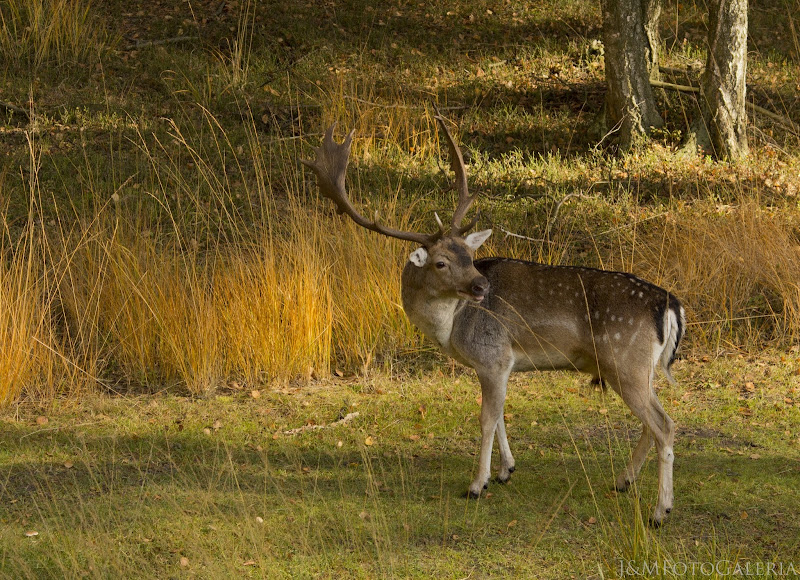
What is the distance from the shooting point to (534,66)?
44.6 ft

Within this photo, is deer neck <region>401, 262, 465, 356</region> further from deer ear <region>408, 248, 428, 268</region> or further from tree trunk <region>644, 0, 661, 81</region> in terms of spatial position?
tree trunk <region>644, 0, 661, 81</region>

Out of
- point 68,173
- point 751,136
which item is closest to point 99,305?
point 68,173

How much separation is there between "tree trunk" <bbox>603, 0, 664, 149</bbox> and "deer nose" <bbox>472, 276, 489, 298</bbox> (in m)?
6.50

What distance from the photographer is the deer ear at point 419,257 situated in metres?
5.36

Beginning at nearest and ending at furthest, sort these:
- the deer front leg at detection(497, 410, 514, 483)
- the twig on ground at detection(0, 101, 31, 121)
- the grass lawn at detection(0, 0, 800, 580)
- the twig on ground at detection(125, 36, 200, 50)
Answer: the grass lawn at detection(0, 0, 800, 580)
the deer front leg at detection(497, 410, 514, 483)
the twig on ground at detection(0, 101, 31, 121)
the twig on ground at detection(125, 36, 200, 50)

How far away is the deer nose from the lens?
5230 millimetres

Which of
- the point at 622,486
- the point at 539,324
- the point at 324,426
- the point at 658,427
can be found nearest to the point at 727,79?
the point at 539,324

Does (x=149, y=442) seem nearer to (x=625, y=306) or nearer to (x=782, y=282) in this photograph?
(x=625, y=306)

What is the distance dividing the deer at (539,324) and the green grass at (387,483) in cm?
27

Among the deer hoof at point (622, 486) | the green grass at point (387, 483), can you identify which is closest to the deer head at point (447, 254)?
the green grass at point (387, 483)

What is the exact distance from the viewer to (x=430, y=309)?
5.57 metres

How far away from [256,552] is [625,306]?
221 cm

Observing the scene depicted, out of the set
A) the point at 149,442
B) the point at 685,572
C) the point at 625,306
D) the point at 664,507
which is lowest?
the point at 149,442

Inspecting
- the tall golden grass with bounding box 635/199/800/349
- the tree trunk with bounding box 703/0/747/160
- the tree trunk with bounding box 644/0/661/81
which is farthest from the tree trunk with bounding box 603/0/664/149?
the tall golden grass with bounding box 635/199/800/349
